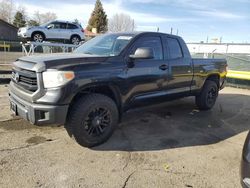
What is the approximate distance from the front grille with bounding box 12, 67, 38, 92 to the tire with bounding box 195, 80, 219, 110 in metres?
4.39

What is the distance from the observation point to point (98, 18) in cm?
5694

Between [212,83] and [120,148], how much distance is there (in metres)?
3.77

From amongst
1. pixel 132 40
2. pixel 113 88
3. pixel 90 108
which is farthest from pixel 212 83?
pixel 90 108

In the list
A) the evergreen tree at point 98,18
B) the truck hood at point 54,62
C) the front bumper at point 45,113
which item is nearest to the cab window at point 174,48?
the truck hood at point 54,62

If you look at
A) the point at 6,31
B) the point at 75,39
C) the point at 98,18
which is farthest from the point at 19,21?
the point at 75,39

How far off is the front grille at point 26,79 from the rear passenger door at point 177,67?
276 cm

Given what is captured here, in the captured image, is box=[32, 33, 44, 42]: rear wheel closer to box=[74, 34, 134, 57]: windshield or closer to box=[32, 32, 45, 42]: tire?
box=[32, 32, 45, 42]: tire

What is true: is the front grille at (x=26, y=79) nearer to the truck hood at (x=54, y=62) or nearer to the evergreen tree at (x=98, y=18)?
the truck hood at (x=54, y=62)

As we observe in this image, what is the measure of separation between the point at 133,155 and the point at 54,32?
51.7 ft

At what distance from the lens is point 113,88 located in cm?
478

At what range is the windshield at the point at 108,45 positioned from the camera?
200 inches

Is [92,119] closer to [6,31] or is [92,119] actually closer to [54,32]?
[54,32]

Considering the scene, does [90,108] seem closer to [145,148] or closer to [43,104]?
[43,104]

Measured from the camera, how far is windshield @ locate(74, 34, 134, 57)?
5.09 metres
